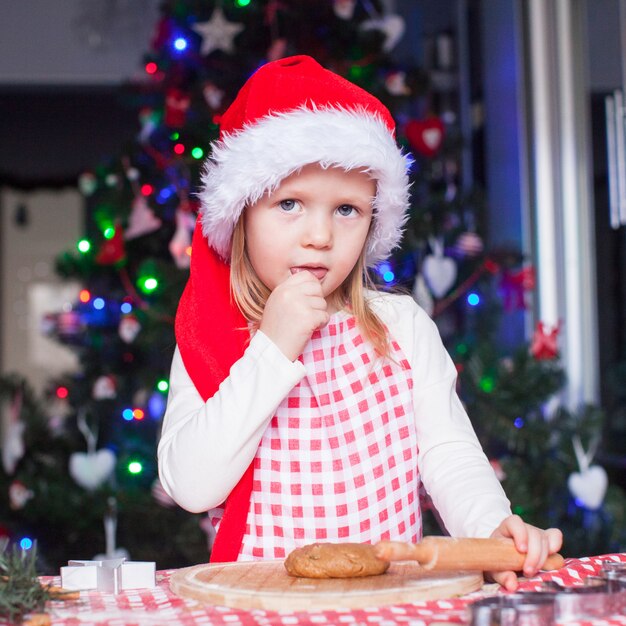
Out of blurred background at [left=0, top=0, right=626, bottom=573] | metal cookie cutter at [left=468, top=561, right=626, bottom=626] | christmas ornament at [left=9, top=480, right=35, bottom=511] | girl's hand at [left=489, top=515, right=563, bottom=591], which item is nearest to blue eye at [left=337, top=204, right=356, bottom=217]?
girl's hand at [left=489, top=515, right=563, bottom=591]

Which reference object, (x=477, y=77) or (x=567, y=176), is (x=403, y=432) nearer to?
(x=567, y=176)

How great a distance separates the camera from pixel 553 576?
94 centimetres

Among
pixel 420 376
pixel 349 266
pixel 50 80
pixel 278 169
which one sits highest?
pixel 50 80

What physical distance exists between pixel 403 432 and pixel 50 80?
3.53m

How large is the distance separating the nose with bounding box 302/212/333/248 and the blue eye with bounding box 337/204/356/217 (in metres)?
0.04

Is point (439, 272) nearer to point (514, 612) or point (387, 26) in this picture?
point (387, 26)

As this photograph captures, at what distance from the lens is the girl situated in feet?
3.59

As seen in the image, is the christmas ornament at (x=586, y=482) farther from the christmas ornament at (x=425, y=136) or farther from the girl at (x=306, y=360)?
the girl at (x=306, y=360)

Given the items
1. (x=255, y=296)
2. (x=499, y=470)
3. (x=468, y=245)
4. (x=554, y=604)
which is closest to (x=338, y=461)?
(x=255, y=296)

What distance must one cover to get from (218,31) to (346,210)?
1666 millimetres

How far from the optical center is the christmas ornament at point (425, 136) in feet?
9.05

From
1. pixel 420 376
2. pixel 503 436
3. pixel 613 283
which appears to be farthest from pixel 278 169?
pixel 613 283

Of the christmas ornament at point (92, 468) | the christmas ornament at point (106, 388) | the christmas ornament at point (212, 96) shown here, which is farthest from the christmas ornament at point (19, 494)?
the christmas ornament at point (212, 96)

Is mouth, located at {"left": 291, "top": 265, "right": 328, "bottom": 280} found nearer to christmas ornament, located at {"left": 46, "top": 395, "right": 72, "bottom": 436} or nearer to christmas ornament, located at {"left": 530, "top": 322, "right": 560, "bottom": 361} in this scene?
christmas ornament, located at {"left": 530, "top": 322, "right": 560, "bottom": 361}
